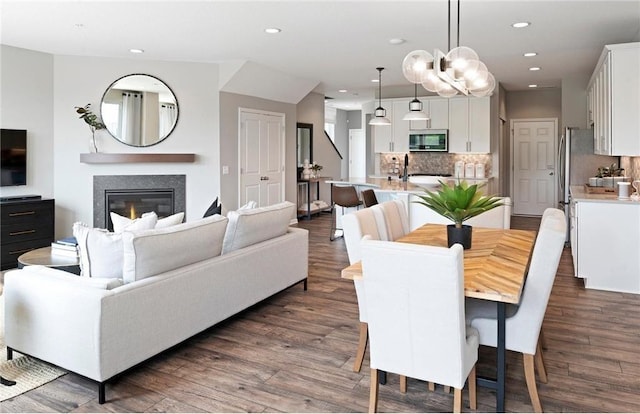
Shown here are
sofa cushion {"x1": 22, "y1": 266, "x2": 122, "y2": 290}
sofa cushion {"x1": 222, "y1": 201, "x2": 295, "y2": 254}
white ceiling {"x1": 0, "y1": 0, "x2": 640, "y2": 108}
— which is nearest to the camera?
sofa cushion {"x1": 22, "y1": 266, "x2": 122, "y2": 290}

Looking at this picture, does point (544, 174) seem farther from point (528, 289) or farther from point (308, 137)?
point (528, 289)

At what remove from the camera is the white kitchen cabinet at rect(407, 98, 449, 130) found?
888cm

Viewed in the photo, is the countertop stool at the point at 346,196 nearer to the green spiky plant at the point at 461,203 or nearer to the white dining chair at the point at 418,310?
the green spiky plant at the point at 461,203

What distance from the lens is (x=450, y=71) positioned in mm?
3223

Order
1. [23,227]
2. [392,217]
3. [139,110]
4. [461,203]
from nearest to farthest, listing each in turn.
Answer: [461,203]
[392,217]
[23,227]
[139,110]

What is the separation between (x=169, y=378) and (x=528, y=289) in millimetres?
2086

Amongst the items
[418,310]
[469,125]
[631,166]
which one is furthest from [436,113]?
[418,310]

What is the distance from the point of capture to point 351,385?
2795 mm

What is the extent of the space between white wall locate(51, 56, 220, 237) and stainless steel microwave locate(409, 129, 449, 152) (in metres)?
3.88

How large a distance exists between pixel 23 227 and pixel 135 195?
1.52 metres

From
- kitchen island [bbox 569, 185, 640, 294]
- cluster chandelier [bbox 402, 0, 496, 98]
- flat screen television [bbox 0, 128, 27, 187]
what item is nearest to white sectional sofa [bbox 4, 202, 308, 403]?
cluster chandelier [bbox 402, 0, 496, 98]

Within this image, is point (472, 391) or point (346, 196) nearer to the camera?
point (472, 391)

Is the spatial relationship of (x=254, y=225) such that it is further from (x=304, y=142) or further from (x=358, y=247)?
(x=304, y=142)

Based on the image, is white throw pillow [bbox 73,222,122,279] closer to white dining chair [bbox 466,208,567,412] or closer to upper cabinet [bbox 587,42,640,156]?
white dining chair [bbox 466,208,567,412]
